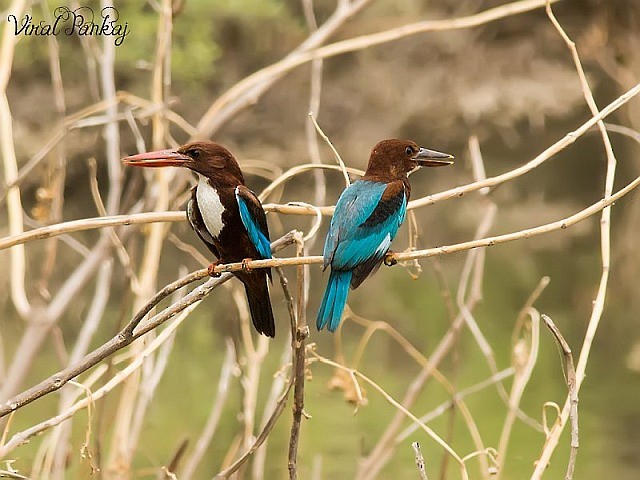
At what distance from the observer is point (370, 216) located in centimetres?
165

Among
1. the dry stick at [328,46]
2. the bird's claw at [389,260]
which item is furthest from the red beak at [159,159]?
the dry stick at [328,46]

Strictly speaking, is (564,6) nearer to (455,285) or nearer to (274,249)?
(455,285)

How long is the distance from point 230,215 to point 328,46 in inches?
37.6

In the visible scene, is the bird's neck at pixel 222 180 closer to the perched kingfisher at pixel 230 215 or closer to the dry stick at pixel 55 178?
the perched kingfisher at pixel 230 215

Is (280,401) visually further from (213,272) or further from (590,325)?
(590,325)

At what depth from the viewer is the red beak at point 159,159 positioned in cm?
136

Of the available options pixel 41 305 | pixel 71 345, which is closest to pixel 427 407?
pixel 71 345

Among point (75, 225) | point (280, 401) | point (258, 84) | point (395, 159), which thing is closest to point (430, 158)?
point (395, 159)

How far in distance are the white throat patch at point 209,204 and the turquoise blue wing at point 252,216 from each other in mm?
31

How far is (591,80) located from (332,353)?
13.0 ft

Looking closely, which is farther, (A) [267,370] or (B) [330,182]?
(B) [330,182]

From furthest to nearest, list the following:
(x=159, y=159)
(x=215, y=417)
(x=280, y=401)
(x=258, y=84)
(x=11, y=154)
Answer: (x=215, y=417) < (x=258, y=84) < (x=11, y=154) < (x=280, y=401) < (x=159, y=159)

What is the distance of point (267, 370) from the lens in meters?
6.54

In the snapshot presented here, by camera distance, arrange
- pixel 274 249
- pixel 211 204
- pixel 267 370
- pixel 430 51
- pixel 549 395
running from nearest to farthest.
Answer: pixel 211 204
pixel 274 249
pixel 549 395
pixel 267 370
pixel 430 51
